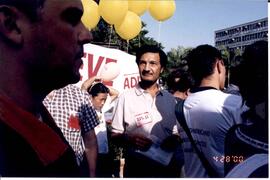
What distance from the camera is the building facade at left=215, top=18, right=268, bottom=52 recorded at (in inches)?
88.1

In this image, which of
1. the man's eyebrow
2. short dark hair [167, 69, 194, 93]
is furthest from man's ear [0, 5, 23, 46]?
short dark hair [167, 69, 194, 93]

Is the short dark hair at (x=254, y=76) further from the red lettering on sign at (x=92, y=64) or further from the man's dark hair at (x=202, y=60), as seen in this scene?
the red lettering on sign at (x=92, y=64)

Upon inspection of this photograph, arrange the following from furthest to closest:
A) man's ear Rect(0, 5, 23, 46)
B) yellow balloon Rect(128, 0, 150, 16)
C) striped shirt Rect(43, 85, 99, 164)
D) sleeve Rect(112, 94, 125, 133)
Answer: sleeve Rect(112, 94, 125, 133) < yellow balloon Rect(128, 0, 150, 16) < striped shirt Rect(43, 85, 99, 164) < man's ear Rect(0, 5, 23, 46)

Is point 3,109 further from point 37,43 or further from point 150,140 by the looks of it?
point 150,140

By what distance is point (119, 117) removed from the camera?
2.52m

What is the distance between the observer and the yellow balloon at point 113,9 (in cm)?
239

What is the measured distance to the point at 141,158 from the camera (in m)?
2.37

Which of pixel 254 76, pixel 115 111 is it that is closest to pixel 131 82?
pixel 115 111

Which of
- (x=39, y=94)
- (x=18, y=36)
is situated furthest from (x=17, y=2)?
(x=39, y=94)

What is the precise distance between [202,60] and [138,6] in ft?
1.63

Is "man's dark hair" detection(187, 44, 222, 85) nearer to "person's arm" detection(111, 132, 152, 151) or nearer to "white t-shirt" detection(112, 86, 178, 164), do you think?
"white t-shirt" detection(112, 86, 178, 164)

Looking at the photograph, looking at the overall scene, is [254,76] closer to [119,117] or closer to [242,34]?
[242,34]

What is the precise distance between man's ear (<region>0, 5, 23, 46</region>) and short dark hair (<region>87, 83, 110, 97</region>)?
4.02 feet

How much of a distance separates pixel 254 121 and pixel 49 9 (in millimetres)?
975
